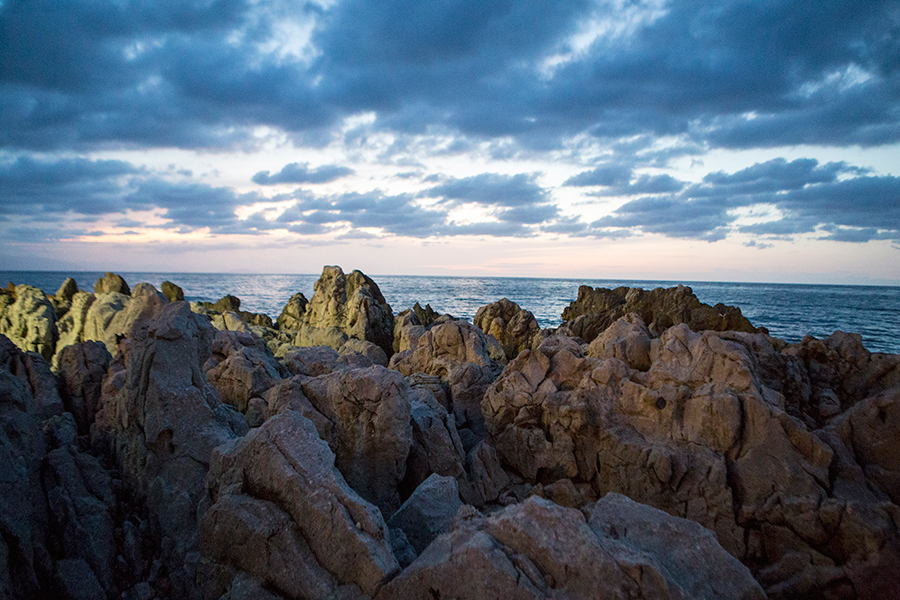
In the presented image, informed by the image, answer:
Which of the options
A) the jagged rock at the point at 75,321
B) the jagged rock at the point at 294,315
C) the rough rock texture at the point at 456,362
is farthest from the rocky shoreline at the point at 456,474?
the jagged rock at the point at 294,315

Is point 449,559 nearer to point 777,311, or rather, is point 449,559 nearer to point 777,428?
point 777,428

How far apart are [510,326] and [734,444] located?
25.5m

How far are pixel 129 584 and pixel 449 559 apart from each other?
5726 mm

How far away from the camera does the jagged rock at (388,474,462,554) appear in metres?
6.69

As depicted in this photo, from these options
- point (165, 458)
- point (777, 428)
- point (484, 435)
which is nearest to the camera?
point (165, 458)

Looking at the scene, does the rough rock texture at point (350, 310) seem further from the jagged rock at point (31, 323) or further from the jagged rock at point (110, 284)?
the jagged rock at point (110, 284)

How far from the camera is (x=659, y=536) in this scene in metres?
5.42

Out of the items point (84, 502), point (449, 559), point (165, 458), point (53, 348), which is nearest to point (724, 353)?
point (449, 559)

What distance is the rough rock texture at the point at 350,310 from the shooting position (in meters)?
32.1

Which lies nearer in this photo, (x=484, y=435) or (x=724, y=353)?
(x=724, y=353)

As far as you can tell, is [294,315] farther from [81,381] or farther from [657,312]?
[657,312]

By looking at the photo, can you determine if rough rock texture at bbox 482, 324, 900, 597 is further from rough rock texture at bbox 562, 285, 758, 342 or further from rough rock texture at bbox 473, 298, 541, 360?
rough rock texture at bbox 473, 298, 541, 360

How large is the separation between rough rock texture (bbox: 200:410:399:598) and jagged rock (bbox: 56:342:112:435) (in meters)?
9.91

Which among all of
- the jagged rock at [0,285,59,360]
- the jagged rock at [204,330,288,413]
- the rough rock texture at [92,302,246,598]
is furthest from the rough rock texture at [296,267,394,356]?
the rough rock texture at [92,302,246,598]
